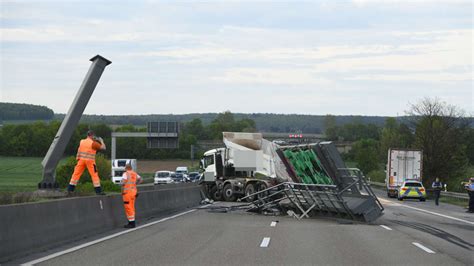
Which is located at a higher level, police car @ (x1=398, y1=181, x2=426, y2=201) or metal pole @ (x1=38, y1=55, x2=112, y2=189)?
metal pole @ (x1=38, y1=55, x2=112, y2=189)

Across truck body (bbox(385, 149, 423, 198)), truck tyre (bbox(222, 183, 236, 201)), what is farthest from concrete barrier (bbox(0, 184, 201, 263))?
truck body (bbox(385, 149, 423, 198))

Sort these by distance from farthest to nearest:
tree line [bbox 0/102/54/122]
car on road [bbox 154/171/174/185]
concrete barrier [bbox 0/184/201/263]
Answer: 1. tree line [bbox 0/102/54/122]
2. car on road [bbox 154/171/174/185]
3. concrete barrier [bbox 0/184/201/263]

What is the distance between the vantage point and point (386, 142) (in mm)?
121375

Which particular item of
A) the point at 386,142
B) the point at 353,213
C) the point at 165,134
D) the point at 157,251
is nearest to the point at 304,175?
the point at 353,213

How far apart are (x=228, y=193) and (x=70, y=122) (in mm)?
20949

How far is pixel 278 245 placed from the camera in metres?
17.5

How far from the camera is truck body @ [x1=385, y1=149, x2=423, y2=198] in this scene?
196ft

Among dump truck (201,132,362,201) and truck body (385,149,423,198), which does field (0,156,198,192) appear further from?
dump truck (201,132,362,201)

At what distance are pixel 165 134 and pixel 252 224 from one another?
58.0 meters

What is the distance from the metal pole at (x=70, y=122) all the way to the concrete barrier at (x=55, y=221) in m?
2.86

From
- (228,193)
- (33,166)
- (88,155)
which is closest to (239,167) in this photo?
(228,193)

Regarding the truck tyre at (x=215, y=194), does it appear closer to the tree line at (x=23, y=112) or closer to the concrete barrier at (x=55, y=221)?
the concrete barrier at (x=55, y=221)

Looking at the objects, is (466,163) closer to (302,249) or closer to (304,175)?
(304,175)

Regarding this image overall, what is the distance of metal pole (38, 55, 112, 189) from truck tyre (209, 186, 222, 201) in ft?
69.7
